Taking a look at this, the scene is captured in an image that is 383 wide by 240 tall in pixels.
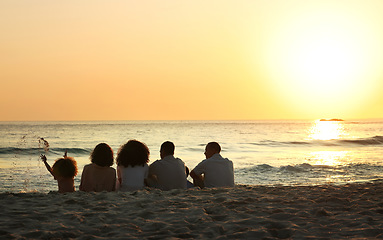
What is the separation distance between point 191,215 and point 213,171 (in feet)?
10.3

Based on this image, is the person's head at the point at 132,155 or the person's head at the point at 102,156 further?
the person's head at the point at 132,155

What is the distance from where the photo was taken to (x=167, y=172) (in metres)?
8.47

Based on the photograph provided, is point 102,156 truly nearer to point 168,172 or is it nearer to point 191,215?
point 168,172

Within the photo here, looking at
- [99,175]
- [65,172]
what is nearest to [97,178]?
[99,175]

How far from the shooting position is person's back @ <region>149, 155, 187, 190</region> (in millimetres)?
8430

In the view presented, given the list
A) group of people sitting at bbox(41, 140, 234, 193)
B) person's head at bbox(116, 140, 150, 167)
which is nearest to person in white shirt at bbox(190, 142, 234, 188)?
group of people sitting at bbox(41, 140, 234, 193)

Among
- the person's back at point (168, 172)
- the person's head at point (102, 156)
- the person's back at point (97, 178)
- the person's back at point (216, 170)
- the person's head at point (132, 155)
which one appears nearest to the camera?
the person's head at point (102, 156)

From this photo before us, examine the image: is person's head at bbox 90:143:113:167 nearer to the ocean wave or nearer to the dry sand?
the dry sand

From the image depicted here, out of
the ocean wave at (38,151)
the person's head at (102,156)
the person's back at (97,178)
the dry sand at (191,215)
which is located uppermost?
the person's head at (102,156)

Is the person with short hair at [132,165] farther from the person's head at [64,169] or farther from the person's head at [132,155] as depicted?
the person's head at [64,169]

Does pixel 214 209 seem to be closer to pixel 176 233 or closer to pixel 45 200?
pixel 176 233

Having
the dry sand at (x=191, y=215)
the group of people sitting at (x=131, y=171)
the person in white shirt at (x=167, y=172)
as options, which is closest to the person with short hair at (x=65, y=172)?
the group of people sitting at (x=131, y=171)

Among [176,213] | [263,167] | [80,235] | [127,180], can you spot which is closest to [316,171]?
[263,167]

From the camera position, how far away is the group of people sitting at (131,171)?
7.94 m
